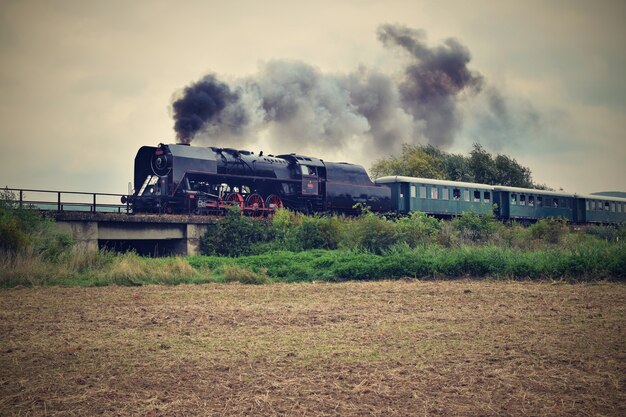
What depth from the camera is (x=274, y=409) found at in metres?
6.20

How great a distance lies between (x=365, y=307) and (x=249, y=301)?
296 cm

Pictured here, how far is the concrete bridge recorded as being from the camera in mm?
23547

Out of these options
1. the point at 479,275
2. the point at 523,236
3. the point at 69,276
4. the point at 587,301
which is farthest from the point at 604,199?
the point at 69,276

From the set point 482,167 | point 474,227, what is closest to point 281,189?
point 474,227

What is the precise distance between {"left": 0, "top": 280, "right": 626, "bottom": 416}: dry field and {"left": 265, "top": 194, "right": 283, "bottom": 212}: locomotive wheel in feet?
54.6

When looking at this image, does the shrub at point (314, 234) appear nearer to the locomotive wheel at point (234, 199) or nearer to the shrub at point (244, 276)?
the locomotive wheel at point (234, 199)

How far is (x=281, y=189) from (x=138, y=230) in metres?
8.34

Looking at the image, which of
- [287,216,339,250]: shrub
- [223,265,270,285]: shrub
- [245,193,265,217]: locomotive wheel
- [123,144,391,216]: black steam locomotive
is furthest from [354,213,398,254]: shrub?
[245,193,265,217]: locomotive wheel

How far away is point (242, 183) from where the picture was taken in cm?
2984

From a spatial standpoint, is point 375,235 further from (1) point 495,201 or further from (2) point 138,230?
(1) point 495,201

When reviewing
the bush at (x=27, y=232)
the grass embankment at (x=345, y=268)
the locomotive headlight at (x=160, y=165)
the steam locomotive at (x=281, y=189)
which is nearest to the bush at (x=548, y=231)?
the steam locomotive at (x=281, y=189)

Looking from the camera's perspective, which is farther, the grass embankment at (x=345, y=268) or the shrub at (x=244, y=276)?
the shrub at (x=244, y=276)

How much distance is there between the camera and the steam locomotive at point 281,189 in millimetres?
27234

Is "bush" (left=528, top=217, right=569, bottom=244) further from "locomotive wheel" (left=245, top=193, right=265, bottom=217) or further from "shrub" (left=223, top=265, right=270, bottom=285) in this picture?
"shrub" (left=223, top=265, right=270, bottom=285)
